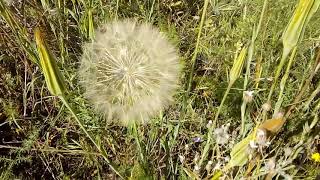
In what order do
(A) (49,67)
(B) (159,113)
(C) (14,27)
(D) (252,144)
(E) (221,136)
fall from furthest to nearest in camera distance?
(B) (159,113), (C) (14,27), (E) (221,136), (D) (252,144), (A) (49,67)

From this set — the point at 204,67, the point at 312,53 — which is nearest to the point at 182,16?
the point at 204,67

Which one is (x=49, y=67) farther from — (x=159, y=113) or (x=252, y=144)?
(x=159, y=113)

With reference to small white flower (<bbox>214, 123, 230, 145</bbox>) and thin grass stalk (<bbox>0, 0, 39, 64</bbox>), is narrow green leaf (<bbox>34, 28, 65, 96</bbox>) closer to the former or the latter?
thin grass stalk (<bbox>0, 0, 39, 64</bbox>)

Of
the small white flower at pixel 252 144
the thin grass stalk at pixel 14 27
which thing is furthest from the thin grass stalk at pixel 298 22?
the thin grass stalk at pixel 14 27

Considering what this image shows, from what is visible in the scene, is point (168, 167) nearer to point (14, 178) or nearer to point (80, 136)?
point (80, 136)

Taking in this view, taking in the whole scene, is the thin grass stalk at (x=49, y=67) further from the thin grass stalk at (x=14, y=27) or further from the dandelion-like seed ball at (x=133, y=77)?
the dandelion-like seed ball at (x=133, y=77)

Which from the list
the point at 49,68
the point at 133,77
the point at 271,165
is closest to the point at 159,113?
the point at 133,77
